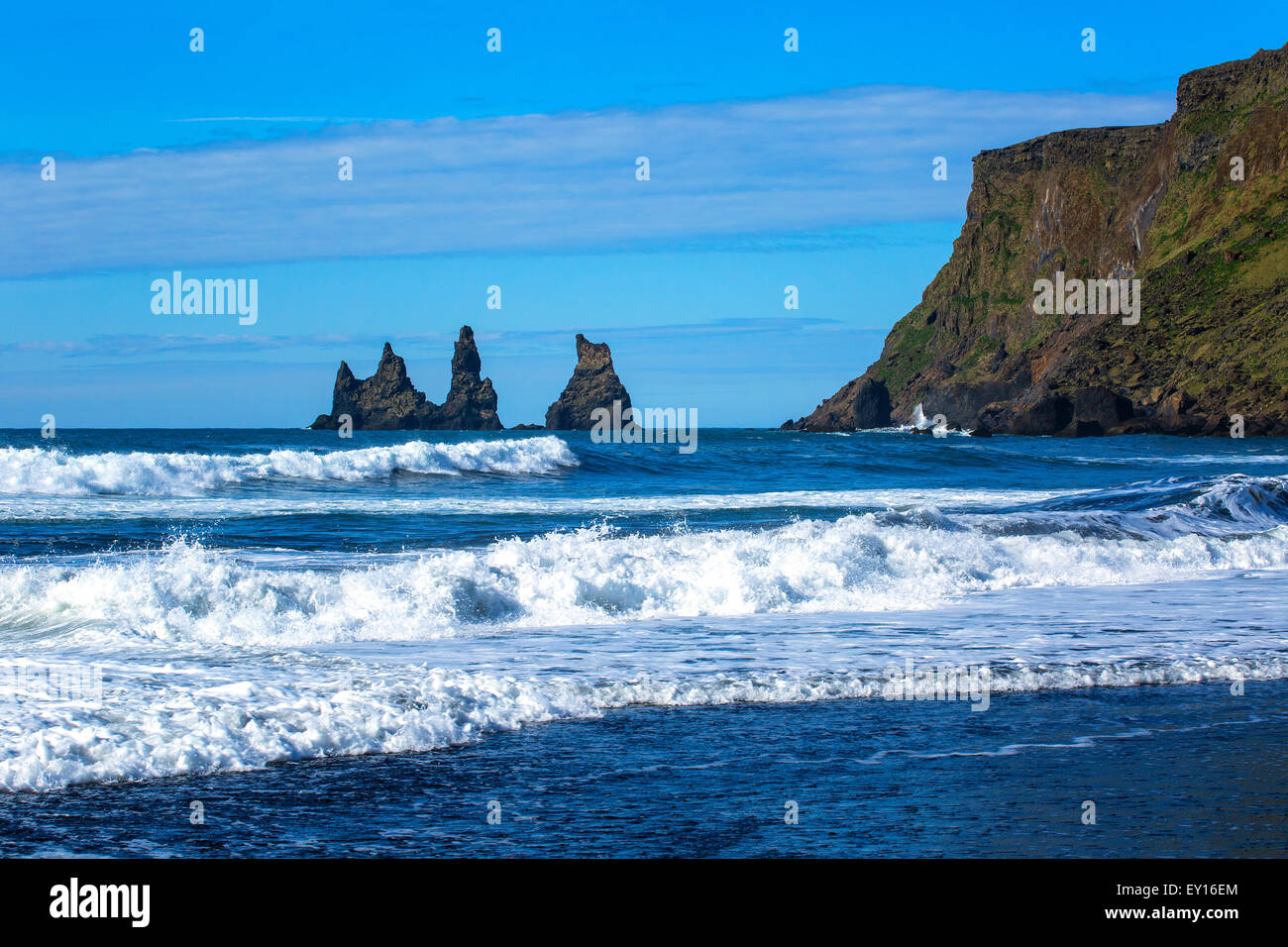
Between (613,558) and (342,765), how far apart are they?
7628 mm

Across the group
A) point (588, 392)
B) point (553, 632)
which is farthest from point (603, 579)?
point (588, 392)

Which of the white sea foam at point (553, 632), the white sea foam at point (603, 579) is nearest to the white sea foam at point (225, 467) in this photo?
the white sea foam at point (603, 579)

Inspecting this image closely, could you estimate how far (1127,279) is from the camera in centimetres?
12438

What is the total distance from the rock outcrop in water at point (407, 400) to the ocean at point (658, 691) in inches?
5893

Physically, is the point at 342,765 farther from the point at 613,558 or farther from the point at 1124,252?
the point at 1124,252

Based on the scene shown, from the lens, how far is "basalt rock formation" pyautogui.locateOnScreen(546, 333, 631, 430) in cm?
16800

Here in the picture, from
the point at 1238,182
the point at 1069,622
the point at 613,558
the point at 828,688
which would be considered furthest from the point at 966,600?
the point at 1238,182

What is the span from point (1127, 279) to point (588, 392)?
76738 millimetres

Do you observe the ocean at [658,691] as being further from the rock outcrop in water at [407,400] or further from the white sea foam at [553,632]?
the rock outcrop in water at [407,400]

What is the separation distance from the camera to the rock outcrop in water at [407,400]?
6624 inches

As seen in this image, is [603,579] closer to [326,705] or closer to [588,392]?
[326,705]

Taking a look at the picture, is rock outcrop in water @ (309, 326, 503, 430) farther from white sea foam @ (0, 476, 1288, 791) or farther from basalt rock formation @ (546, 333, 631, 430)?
white sea foam @ (0, 476, 1288, 791)

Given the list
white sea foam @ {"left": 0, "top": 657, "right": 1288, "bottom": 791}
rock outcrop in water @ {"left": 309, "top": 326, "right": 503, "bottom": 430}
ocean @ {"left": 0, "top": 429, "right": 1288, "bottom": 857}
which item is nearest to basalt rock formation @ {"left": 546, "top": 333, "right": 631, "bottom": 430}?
rock outcrop in water @ {"left": 309, "top": 326, "right": 503, "bottom": 430}
